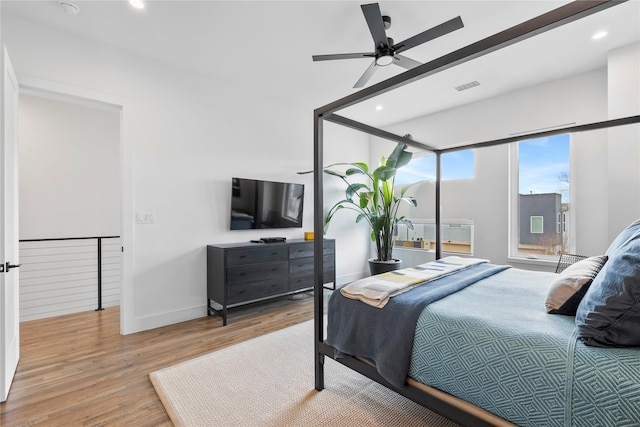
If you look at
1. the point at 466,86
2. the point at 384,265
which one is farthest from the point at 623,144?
the point at 384,265

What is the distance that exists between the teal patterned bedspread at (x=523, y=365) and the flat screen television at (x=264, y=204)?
2745 mm

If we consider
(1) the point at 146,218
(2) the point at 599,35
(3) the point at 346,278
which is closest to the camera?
(2) the point at 599,35

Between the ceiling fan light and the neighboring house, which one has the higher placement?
the ceiling fan light

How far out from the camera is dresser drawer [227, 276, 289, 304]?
324cm

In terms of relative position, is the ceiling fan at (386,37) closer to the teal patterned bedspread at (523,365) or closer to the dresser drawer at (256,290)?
the teal patterned bedspread at (523,365)

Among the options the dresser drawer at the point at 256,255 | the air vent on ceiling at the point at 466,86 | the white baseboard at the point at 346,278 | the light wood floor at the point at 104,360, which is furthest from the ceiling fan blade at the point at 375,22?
the white baseboard at the point at 346,278

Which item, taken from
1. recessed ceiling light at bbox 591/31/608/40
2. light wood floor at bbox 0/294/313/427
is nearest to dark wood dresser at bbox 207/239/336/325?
light wood floor at bbox 0/294/313/427

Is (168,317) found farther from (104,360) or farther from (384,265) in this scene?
(384,265)

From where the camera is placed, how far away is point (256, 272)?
3.44m

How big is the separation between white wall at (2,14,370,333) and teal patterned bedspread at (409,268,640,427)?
9.09 ft

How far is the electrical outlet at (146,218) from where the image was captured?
10.1 ft

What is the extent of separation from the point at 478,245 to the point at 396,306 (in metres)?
3.27

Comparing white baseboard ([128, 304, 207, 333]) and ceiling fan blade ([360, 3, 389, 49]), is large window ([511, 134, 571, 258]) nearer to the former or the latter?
ceiling fan blade ([360, 3, 389, 49])

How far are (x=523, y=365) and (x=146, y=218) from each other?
10.8 feet
